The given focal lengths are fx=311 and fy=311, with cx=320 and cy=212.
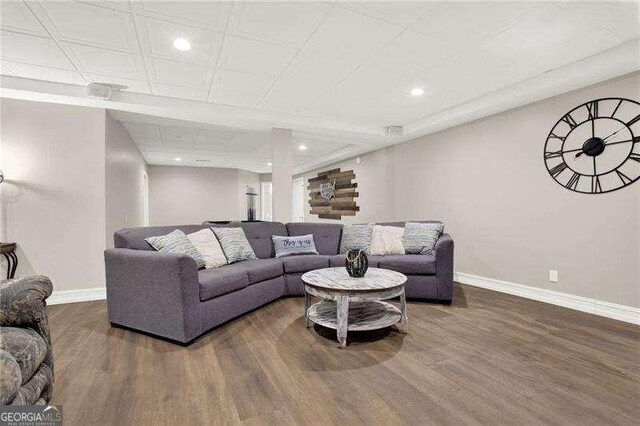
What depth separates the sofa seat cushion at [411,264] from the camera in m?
3.37

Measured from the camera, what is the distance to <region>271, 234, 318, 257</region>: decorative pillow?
383cm

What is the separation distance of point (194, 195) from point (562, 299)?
27.3 ft

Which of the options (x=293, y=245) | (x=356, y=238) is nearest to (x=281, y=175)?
(x=293, y=245)

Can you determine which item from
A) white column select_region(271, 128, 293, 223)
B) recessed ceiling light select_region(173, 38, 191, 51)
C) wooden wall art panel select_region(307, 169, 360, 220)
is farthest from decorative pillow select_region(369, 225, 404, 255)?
recessed ceiling light select_region(173, 38, 191, 51)

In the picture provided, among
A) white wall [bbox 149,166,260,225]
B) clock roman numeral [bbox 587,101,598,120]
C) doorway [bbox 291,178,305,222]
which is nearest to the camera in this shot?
clock roman numeral [bbox 587,101,598,120]

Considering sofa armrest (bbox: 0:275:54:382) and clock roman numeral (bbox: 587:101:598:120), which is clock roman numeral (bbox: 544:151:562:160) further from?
sofa armrest (bbox: 0:275:54:382)

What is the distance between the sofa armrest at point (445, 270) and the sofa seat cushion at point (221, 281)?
2018mm

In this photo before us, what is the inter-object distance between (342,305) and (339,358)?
0.36m

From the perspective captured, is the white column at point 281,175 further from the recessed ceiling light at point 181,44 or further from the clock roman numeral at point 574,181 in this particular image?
the clock roman numeral at point 574,181

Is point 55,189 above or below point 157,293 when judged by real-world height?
above

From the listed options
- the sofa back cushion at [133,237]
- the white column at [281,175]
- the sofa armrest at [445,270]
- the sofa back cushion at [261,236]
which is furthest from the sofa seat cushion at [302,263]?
the sofa back cushion at [133,237]

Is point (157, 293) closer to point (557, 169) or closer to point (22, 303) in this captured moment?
point (22, 303)

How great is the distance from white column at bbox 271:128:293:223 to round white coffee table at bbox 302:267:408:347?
1942mm

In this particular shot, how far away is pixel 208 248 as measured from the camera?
3193 mm
